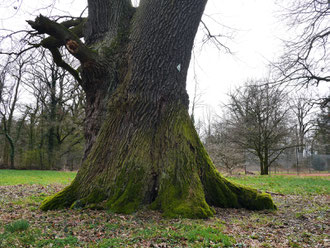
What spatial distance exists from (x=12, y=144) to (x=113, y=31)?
24.0 m

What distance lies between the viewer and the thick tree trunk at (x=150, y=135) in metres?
4.11

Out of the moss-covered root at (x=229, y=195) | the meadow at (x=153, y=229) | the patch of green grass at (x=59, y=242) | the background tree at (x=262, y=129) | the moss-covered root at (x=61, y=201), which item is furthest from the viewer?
the background tree at (x=262, y=129)

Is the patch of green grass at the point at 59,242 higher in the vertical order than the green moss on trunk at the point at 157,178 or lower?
lower

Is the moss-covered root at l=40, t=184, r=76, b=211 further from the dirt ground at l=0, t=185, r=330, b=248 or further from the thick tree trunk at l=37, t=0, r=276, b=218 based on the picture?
the dirt ground at l=0, t=185, r=330, b=248

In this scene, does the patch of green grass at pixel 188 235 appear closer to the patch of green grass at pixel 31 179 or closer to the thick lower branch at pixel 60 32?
the thick lower branch at pixel 60 32

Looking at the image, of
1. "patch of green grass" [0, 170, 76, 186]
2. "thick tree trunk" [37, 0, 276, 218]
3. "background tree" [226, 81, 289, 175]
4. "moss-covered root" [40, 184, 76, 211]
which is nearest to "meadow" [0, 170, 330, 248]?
"moss-covered root" [40, 184, 76, 211]

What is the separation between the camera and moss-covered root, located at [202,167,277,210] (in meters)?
4.68

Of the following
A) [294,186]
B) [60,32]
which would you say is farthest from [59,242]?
[294,186]

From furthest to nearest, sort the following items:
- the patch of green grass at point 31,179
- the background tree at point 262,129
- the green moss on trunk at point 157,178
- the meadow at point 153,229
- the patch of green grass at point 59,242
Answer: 1. the background tree at point 262,129
2. the patch of green grass at point 31,179
3. the green moss on trunk at point 157,178
4. the meadow at point 153,229
5. the patch of green grass at point 59,242

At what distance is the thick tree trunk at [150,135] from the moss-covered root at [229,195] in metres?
0.02

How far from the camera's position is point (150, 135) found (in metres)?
4.58

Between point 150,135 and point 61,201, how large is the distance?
2.05m

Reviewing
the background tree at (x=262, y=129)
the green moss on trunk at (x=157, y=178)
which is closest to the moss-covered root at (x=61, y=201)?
the green moss on trunk at (x=157, y=178)

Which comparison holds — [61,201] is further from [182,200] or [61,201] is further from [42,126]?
[42,126]
